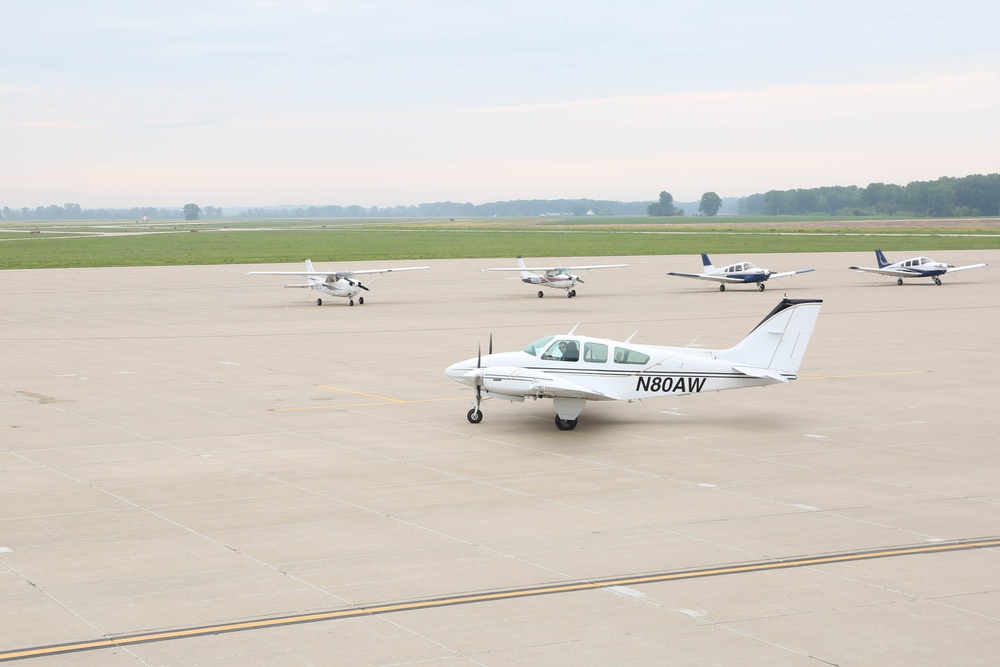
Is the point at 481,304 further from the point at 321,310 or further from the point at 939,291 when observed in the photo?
the point at 939,291

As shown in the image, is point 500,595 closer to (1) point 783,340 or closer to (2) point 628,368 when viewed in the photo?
(2) point 628,368

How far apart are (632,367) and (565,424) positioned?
5.98ft

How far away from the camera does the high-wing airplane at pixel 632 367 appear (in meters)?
22.1

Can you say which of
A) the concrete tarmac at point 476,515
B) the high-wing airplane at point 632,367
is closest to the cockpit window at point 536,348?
the high-wing airplane at point 632,367

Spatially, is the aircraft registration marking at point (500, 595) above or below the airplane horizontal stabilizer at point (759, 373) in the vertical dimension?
below

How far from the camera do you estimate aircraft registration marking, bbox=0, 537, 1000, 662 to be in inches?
429

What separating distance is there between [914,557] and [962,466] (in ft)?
19.6

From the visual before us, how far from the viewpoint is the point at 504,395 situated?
2209 centimetres

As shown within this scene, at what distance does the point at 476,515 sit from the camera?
52.6 feet

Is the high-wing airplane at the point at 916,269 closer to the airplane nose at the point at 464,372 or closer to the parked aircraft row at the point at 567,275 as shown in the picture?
the parked aircraft row at the point at 567,275

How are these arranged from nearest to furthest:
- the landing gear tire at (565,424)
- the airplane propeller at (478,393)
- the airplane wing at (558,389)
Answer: the airplane wing at (558,389), the airplane propeller at (478,393), the landing gear tire at (565,424)

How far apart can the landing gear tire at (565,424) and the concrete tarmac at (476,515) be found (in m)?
0.46

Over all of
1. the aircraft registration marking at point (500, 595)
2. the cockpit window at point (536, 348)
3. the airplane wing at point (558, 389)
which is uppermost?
the cockpit window at point (536, 348)

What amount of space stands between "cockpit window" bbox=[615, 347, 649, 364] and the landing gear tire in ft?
5.15
